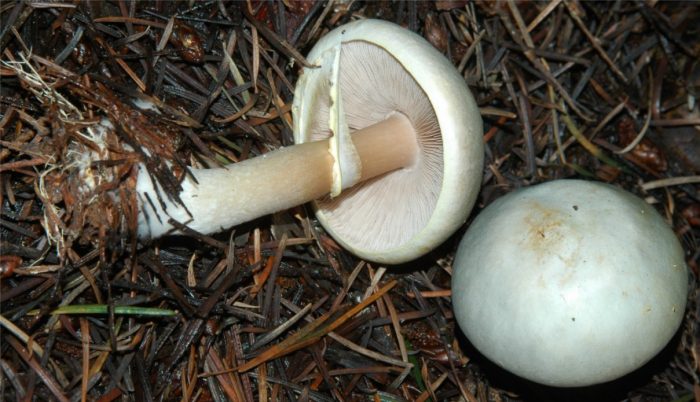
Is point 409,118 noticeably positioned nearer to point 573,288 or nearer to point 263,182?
point 263,182

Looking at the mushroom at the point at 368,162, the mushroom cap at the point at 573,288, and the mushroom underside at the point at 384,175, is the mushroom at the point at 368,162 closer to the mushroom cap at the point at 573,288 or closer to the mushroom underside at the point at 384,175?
the mushroom underside at the point at 384,175

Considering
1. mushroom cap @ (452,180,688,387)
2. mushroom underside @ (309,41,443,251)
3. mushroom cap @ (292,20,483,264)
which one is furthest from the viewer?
Answer: mushroom underside @ (309,41,443,251)

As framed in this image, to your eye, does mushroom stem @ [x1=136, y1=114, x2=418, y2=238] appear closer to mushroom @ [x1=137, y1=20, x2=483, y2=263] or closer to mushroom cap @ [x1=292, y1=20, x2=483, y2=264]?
mushroom @ [x1=137, y1=20, x2=483, y2=263]

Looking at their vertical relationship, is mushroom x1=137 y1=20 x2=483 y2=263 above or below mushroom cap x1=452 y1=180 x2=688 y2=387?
above

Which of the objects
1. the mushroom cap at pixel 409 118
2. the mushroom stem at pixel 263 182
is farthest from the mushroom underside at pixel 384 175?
the mushroom stem at pixel 263 182

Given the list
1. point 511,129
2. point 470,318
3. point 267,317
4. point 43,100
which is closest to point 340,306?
point 267,317

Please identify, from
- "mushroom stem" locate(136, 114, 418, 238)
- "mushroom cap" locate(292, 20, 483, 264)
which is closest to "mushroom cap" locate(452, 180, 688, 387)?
"mushroom cap" locate(292, 20, 483, 264)

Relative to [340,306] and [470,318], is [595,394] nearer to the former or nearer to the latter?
[470,318]

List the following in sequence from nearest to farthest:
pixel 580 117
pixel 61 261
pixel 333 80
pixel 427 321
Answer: pixel 61 261, pixel 333 80, pixel 427 321, pixel 580 117
